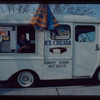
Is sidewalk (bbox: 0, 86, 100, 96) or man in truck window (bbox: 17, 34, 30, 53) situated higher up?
man in truck window (bbox: 17, 34, 30, 53)

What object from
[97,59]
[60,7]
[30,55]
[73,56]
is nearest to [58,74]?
[73,56]

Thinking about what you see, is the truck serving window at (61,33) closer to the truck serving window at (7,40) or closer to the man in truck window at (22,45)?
the man in truck window at (22,45)

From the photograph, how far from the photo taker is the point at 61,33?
445 centimetres

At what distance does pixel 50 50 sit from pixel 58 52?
29 cm

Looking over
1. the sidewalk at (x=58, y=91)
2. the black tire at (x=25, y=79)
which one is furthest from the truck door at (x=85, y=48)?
the black tire at (x=25, y=79)

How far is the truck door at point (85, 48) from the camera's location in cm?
450

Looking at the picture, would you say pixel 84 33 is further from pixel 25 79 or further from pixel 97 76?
pixel 25 79

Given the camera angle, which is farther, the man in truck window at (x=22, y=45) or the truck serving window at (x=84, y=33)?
the truck serving window at (x=84, y=33)

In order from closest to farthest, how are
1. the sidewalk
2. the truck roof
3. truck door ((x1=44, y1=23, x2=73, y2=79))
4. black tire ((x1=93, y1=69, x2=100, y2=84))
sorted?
the sidewalk, the truck roof, truck door ((x1=44, y1=23, x2=73, y2=79)), black tire ((x1=93, y1=69, x2=100, y2=84))

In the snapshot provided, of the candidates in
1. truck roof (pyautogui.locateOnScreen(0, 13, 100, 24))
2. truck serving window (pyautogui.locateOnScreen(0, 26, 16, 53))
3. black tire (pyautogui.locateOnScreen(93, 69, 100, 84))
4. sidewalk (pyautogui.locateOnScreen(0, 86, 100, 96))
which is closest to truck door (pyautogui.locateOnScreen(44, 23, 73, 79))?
truck roof (pyautogui.locateOnScreen(0, 13, 100, 24))

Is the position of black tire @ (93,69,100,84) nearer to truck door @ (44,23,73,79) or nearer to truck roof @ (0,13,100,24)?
truck door @ (44,23,73,79)

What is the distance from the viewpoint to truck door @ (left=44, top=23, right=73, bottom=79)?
436 cm
